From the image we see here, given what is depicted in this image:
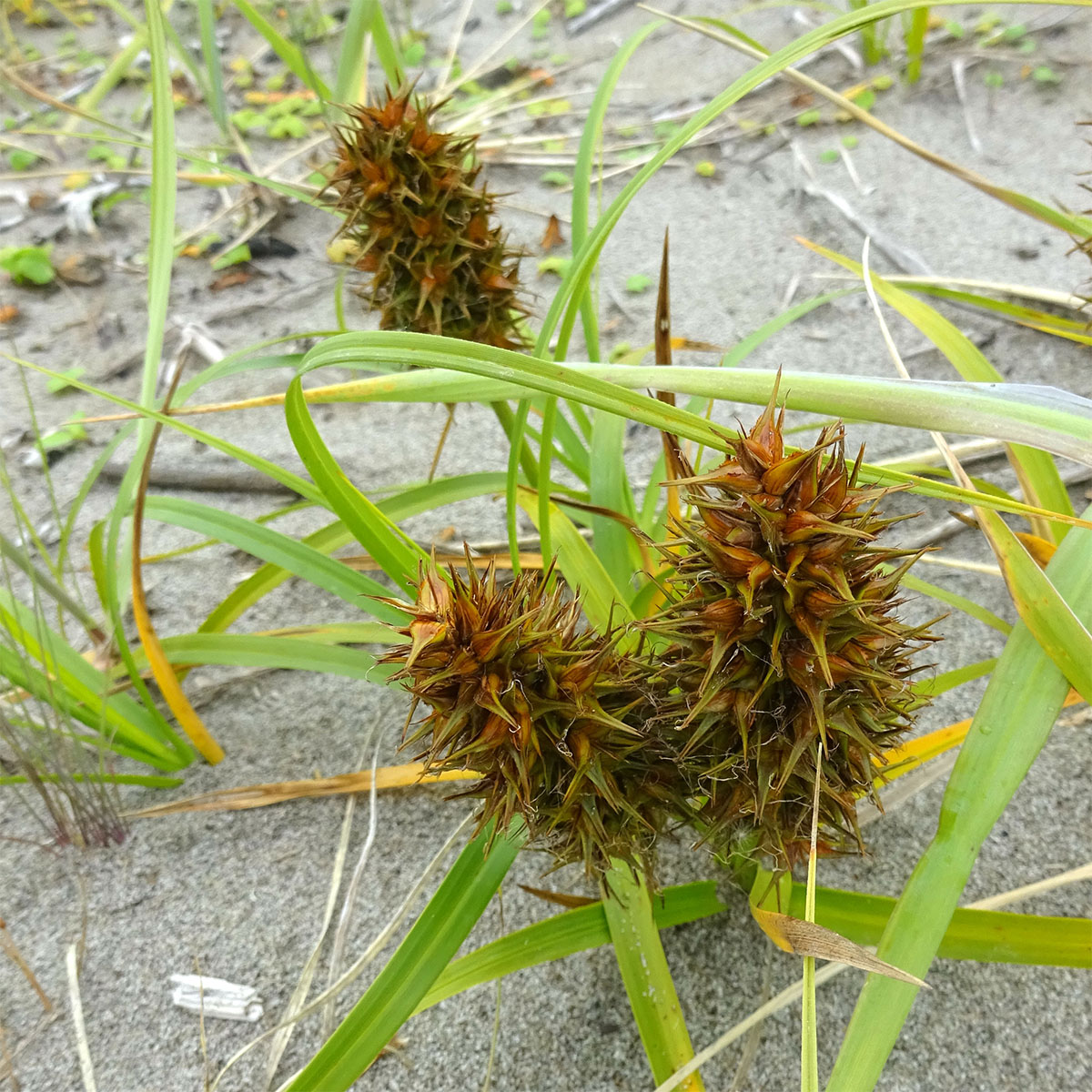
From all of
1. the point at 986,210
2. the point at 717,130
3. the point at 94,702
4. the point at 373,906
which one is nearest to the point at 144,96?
the point at 717,130

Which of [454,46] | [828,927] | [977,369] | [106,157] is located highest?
[454,46]

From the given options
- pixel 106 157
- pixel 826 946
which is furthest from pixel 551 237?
pixel 826 946

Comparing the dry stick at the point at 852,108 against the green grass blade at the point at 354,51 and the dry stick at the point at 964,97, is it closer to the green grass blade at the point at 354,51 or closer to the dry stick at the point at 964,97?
the green grass blade at the point at 354,51

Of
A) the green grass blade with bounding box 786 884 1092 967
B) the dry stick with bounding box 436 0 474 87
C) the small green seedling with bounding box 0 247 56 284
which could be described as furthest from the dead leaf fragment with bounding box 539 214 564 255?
the green grass blade with bounding box 786 884 1092 967

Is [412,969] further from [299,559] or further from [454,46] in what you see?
[454,46]

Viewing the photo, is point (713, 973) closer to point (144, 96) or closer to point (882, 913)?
point (882, 913)

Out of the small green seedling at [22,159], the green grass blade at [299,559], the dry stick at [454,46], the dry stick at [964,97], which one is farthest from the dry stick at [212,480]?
the dry stick at [964,97]
